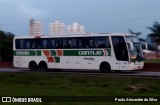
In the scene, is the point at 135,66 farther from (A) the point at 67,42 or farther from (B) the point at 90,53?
(A) the point at 67,42

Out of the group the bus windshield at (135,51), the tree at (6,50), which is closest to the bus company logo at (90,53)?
the bus windshield at (135,51)

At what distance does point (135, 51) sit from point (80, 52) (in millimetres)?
4041

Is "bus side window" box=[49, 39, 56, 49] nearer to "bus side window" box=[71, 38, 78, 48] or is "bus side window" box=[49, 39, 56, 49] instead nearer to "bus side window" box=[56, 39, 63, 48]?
"bus side window" box=[56, 39, 63, 48]

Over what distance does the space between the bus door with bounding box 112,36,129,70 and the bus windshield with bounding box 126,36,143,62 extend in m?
0.40

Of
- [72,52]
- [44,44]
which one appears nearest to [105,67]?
[72,52]

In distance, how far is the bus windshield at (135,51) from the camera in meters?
27.5

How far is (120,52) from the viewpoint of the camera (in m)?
27.5

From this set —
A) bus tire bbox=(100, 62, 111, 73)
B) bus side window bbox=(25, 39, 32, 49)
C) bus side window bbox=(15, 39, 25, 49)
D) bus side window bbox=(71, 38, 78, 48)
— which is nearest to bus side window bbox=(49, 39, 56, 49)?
bus side window bbox=(71, 38, 78, 48)

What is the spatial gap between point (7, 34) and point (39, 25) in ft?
46.3

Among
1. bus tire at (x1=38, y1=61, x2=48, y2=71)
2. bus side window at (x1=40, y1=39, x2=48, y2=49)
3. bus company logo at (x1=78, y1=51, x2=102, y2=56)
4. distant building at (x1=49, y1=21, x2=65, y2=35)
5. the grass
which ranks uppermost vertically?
distant building at (x1=49, y1=21, x2=65, y2=35)

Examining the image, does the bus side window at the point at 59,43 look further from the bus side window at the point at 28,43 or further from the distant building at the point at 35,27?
the distant building at the point at 35,27

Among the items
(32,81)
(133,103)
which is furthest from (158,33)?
(133,103)

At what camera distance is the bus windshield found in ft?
90.4

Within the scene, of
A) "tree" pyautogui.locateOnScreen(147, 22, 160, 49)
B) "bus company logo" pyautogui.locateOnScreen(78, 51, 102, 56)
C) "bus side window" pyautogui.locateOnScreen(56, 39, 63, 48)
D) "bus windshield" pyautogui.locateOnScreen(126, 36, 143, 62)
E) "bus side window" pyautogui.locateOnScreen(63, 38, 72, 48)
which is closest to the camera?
"bus windshield" pyautogui.locateOnScreen(126, 36, 143, 62)
